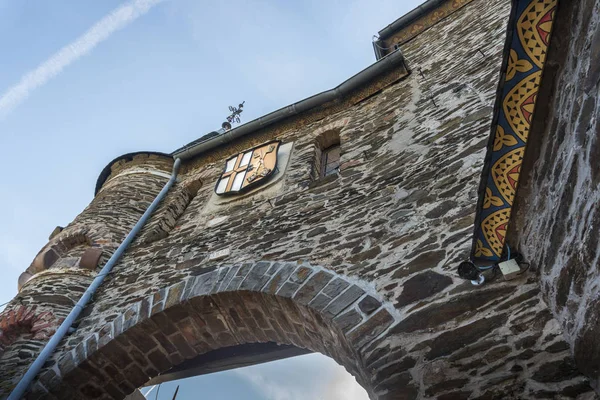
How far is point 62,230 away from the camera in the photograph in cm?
667

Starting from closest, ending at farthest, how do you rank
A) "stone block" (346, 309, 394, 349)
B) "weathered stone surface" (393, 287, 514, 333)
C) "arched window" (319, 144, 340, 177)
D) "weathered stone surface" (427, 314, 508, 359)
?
"weathered stone surface" (427, 314, 508, 359) < "weathered stone surface" (393, 287, 514, 333) < "stone block" (346, 309, 394, 349) < "arched window" (319, 144, 340, 177)

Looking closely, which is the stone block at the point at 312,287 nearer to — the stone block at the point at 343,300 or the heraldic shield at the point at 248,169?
the stone block at the point at 343,300

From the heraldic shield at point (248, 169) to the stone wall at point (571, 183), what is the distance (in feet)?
13.9

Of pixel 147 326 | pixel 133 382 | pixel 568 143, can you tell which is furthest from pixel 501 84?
pixel 133 382

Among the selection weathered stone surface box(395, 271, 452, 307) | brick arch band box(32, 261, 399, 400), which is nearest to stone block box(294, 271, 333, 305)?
brick arch band box(32, 261, 399, 400)

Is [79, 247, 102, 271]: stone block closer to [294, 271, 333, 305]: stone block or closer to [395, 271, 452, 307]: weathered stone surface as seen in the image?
[294, 271, 333, 305]: stone block

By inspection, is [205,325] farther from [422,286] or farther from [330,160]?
[330,160]

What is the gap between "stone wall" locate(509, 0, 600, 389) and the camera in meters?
1.63

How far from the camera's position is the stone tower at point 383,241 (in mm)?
1900

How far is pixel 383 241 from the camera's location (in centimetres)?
358

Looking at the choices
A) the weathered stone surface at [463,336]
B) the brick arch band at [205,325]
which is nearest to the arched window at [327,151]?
the brick arch band at [205,325]

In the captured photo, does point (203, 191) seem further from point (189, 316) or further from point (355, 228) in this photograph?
point (355, 228)

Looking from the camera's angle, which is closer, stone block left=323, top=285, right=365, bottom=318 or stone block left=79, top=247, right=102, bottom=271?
stone block left=323, top=285, right=365, bottom=318

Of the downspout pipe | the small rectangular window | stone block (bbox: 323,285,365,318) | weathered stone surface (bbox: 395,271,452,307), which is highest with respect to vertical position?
the small rectangular window
